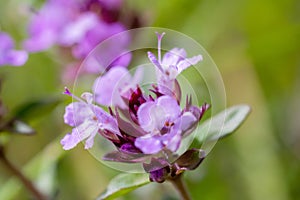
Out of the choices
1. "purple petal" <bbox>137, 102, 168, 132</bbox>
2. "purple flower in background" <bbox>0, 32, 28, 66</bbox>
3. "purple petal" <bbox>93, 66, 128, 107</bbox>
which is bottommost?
"purple petal" <bbox>137, 102, 168, 132</bbox>

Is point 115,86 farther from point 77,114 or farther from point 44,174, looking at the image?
point 44,174

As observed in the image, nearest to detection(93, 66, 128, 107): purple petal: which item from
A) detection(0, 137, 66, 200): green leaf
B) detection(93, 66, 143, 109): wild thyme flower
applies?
detection(93, 66, 143, 109): wild thyme flower

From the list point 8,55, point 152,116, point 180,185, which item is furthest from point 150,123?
point 8,55

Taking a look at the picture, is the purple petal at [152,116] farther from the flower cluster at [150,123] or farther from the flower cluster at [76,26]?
the flower cluster at [76,26]

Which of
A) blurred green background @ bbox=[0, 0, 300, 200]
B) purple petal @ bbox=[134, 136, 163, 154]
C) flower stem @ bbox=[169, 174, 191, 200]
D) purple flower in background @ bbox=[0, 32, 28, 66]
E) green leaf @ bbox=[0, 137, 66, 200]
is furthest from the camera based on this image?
blurred green background @ bbox=[0, 0, 300, 200]

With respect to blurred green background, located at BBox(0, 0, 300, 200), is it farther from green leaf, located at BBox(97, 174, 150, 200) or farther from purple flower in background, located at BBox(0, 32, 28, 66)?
green leaf, located at BBox(97, 174, 150, 200)

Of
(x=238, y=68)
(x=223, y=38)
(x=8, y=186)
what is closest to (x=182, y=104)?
(x=8, y=186)

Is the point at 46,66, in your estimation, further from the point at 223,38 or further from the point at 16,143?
the point at 223,38
